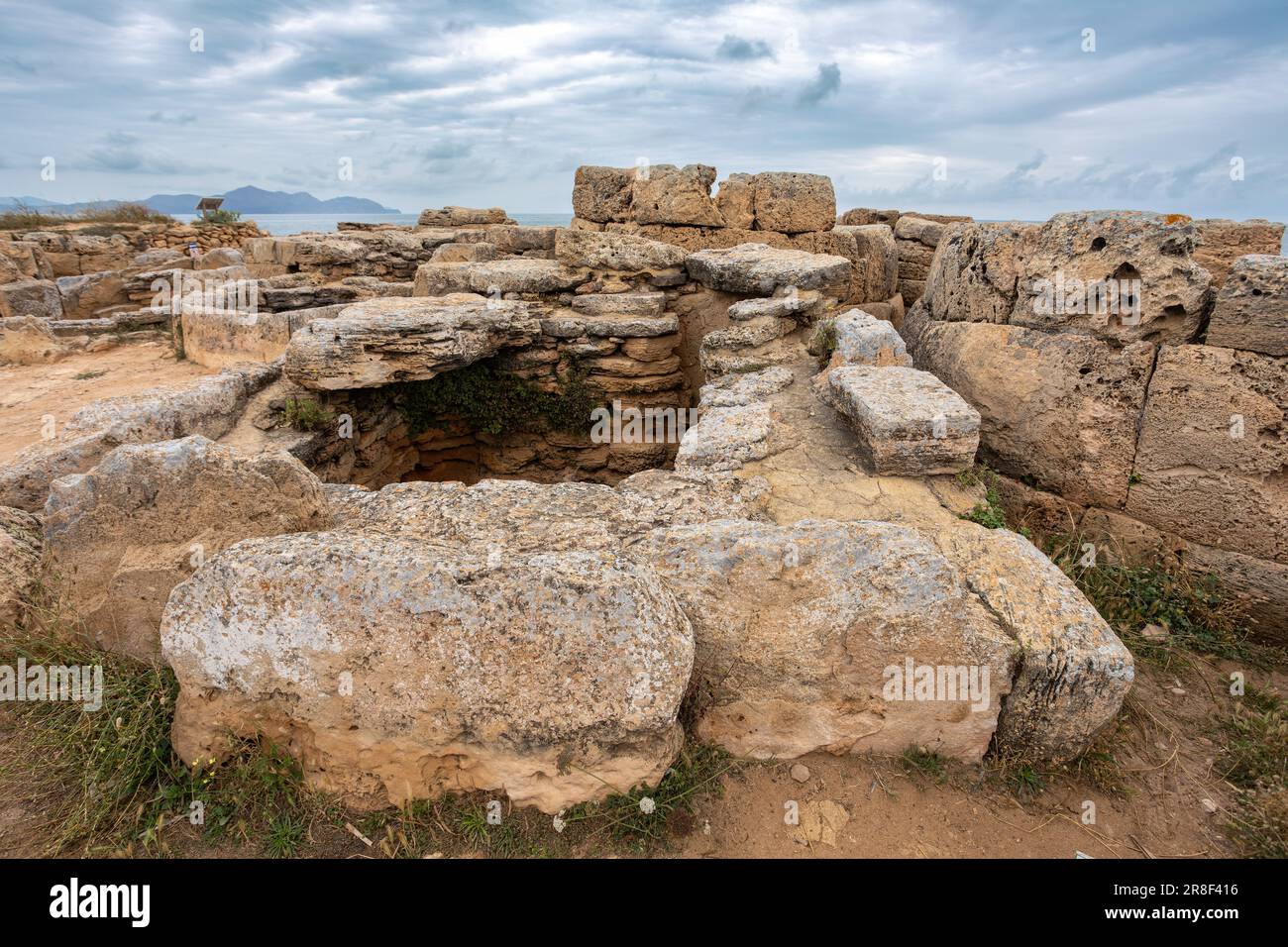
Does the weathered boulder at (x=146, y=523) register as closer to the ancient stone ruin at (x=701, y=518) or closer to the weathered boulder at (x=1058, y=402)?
the ancient stone ruin at (x=701, y=518)

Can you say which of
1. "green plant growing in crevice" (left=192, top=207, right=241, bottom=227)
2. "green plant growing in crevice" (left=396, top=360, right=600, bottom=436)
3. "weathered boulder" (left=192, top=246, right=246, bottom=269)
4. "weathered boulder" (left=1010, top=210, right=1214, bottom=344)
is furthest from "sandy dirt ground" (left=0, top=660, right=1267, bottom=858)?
"green plant growing in crevice" (left=192, top=207, right=241, bottom=227)

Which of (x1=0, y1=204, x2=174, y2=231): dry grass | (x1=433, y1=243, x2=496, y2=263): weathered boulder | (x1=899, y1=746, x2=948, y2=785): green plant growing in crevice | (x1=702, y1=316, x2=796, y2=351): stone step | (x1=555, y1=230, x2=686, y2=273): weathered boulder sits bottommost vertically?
(x1=899, y1=746, x2=948, y2=785): green plant growing in crevice

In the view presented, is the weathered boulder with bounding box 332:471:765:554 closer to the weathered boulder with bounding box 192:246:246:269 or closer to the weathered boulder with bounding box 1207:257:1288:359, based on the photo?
the weathered boulder with bounding box 1207:257:1288:359

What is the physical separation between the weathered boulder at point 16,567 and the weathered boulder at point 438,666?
1.23 metres

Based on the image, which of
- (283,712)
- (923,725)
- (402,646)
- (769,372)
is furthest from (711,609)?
(769,372)

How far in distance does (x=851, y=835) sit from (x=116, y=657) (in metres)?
3.24

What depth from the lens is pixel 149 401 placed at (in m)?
4.49

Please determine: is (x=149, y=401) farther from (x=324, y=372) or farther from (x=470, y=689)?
(x=470, y=689)

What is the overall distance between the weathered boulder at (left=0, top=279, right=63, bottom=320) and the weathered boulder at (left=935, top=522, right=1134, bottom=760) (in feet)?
41.4

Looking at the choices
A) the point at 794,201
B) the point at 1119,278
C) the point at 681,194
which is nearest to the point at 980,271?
the point at 1119,278

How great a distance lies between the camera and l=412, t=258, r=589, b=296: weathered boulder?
6543mm

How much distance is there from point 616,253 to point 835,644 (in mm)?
4905

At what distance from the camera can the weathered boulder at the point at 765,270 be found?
5676 mm

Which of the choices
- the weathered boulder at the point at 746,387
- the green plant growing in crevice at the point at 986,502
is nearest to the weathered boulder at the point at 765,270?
the weathered boulder at the point at 746,387
